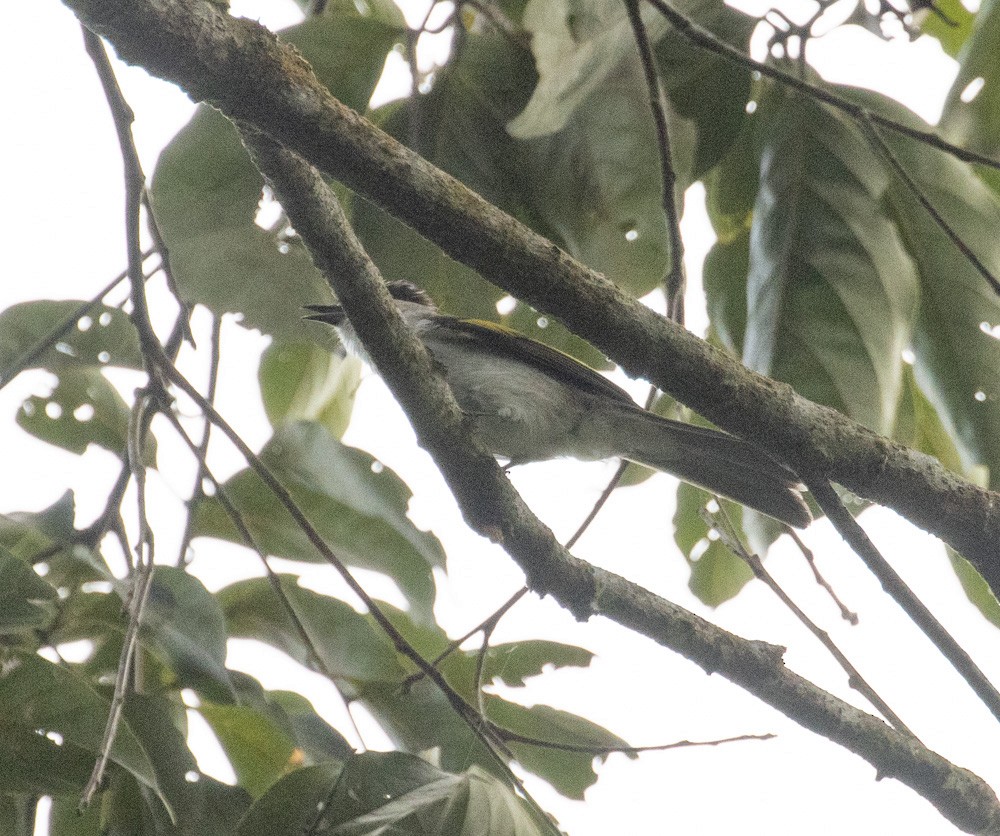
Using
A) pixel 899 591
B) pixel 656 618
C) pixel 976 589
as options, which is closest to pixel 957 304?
pixel 976 589

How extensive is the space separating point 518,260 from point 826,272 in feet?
4.06

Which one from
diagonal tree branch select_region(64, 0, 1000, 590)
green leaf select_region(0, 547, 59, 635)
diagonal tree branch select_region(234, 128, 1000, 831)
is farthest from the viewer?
diagonal tree branch select_region(234, 128, 1000, 831)

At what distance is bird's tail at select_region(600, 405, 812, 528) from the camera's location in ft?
10.7

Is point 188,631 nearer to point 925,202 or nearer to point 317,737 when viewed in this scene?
point 317,737

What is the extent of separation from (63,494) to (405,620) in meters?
1.06

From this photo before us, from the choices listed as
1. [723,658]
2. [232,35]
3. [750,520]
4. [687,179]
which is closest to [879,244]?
[687,179]

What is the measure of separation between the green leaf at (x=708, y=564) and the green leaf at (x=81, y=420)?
179cm

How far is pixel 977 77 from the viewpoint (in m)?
2.91

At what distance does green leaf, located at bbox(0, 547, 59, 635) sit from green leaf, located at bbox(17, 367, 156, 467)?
2.85 feet

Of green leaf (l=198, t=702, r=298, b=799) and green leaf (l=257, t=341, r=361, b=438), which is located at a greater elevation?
green leaf (l=257, t=341, r=361, b=438)

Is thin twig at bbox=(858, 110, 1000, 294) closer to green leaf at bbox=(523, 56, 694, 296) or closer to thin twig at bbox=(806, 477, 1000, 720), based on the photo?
green leaf at bbox=(523, 56, 694, 296)

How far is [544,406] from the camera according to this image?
3.97 metres

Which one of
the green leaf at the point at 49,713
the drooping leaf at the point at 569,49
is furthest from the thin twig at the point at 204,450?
the drooping leaf at the point at 569,49

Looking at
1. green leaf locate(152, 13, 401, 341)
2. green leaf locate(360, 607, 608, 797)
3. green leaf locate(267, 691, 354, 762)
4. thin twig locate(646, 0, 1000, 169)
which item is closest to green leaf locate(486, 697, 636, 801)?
green leaf locate(360, 607, 608, 797)
